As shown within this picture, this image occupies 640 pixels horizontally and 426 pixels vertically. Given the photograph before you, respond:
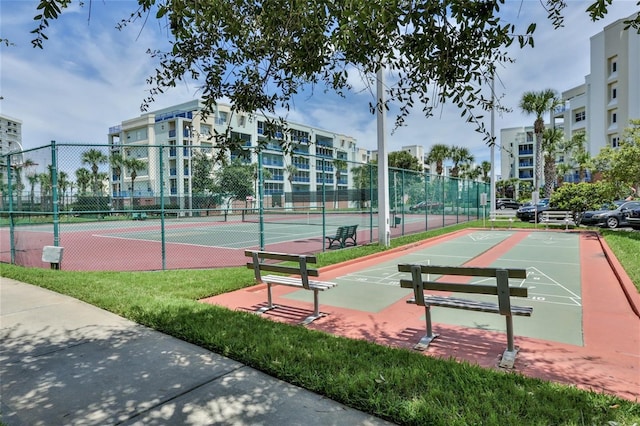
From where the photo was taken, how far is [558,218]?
73.6 ft

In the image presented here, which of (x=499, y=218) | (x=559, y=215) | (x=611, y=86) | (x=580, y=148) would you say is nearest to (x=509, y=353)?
(x=559, y=215)

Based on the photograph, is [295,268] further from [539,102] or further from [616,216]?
[539,102]

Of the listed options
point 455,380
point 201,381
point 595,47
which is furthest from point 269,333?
point 595,47

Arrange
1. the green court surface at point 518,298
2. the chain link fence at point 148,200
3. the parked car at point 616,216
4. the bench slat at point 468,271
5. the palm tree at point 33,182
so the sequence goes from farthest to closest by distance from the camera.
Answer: the parked car at point 616,216 < the palm tree at point 33,182 < the chain link fence at point 148,200 < the green court surface at point 518,298 < the bench slat at point 468,271

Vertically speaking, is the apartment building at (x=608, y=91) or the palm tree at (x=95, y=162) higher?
the apartment building at (x=608, y=91)

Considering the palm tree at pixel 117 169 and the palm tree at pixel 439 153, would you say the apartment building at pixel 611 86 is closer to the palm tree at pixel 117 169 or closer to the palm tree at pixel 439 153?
the palm tree at pixel 439 153

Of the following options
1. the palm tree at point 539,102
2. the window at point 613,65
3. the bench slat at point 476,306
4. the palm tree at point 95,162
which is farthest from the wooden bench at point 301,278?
the window at point 613,65

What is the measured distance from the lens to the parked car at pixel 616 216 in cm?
2206

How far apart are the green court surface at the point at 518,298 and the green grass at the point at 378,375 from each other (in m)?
1.87

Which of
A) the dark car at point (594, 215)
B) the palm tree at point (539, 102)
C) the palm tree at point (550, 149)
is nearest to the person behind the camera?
the dark car at point (594, 215)

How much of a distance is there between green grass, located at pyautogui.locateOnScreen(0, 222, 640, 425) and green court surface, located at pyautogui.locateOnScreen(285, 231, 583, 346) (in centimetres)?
187

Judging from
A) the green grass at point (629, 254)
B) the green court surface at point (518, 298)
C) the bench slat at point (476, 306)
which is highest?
the bench slat at point (476, 306)

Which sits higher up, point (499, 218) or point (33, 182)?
point (33, 182)

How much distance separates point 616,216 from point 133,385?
→ 1066 inches
